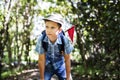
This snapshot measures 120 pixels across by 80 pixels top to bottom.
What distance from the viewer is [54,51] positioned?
4.25 metres

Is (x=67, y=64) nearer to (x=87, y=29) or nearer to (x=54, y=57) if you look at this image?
(x=54, y=57)

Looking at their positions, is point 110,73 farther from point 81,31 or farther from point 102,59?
point 81,31

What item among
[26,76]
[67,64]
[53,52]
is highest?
[53,52]

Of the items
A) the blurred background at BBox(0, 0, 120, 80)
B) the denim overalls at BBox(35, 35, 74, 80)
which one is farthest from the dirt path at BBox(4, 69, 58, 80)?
the denim overalls at BBox(35, 35, 74, 80)

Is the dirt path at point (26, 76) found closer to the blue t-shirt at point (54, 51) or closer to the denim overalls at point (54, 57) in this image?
the denim overalls at point (54, 57)

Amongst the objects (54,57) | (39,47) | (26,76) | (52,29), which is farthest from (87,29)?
(52,29)

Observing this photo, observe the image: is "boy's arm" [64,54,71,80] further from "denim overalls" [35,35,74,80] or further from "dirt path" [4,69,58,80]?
"dirt path" [4,69,58,80]

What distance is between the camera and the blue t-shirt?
4.16 m

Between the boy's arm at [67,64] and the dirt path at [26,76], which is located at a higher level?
the boy's arm at [67,64]

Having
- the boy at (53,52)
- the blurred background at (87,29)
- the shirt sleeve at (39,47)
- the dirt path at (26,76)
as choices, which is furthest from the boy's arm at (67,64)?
the dirt path at (26,76)

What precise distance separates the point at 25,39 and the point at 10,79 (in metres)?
2.59

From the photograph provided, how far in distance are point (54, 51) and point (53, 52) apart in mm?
21

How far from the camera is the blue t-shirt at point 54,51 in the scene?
4156mm

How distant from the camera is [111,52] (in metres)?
7.85
